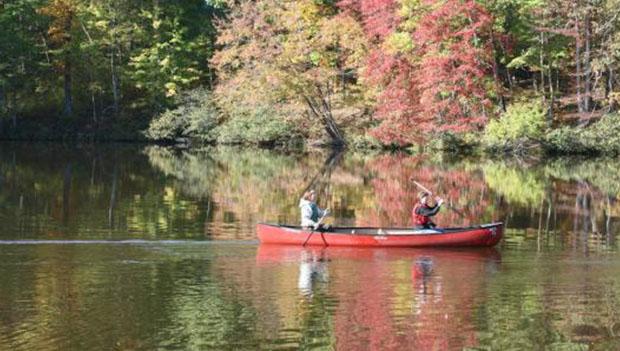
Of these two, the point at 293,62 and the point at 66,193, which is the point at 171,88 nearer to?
the point at 293,62

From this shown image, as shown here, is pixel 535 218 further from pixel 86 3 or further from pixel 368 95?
pixel 86 3

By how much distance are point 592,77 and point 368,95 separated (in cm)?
1280

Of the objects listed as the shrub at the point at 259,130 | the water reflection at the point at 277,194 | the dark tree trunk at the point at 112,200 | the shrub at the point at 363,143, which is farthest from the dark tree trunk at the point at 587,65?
the dark tree trunk at the point at 112,200

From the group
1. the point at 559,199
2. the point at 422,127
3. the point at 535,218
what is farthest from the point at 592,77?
the point at 535,218

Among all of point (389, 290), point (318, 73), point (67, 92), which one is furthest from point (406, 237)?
point (67, 92)

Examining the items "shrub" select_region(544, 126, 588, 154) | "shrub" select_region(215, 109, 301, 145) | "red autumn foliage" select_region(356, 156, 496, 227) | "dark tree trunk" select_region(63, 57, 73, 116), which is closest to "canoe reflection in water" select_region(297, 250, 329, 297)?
"red autumn foliage" select_region(356, 156, 496, 227)

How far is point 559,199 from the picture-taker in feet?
104

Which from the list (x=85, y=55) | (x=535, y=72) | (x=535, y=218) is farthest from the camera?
(x=85, y=55)

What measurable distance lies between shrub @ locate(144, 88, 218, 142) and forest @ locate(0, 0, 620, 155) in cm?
11

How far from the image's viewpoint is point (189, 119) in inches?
2464

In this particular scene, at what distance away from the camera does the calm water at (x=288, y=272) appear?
13.4 m

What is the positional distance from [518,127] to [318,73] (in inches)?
566

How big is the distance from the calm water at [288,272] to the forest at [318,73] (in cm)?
1244

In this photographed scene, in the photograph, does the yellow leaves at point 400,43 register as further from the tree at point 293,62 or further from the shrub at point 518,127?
the shrub at point 518,127
